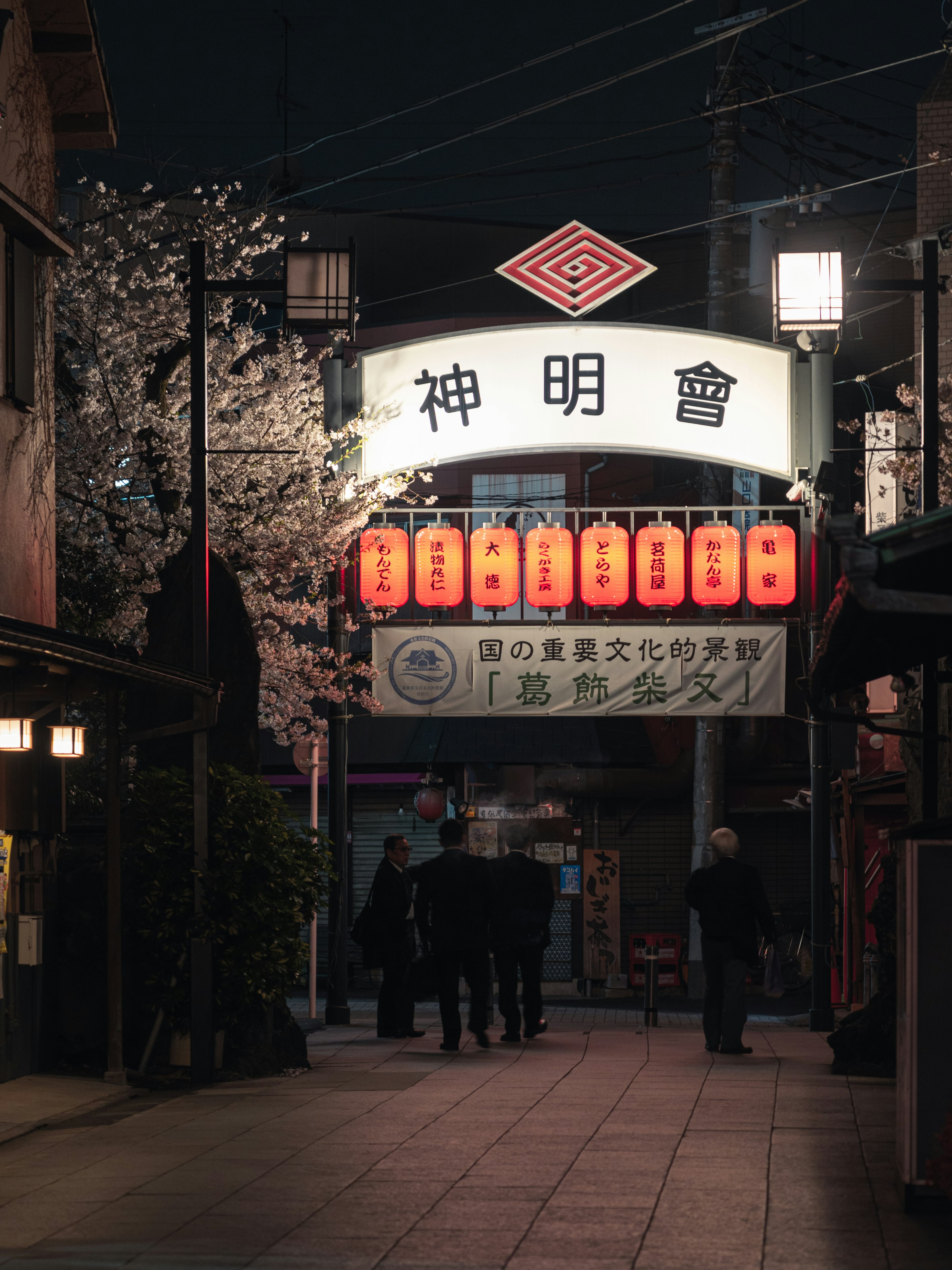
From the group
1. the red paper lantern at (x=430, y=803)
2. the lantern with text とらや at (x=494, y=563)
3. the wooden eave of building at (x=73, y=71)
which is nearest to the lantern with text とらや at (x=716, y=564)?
the lantern with text とらや at (x=494, y=563)

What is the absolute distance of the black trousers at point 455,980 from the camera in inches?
541

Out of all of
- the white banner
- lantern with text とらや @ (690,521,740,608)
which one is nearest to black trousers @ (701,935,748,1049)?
the white banner

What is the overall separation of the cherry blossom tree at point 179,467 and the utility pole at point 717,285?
6.87m

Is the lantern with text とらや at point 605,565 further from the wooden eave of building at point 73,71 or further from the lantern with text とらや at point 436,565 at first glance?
the wooden eave of building at point 73,71

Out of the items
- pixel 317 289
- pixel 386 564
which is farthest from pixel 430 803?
pixel 317 289

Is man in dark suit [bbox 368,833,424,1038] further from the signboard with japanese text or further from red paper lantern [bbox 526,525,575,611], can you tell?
the signboard with japanese text

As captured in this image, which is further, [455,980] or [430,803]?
[430,803]

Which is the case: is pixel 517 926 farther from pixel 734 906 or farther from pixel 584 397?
pixel 584 397

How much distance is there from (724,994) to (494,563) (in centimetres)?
656

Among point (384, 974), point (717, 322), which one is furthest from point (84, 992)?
point (717, 322)

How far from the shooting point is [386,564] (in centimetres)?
1850

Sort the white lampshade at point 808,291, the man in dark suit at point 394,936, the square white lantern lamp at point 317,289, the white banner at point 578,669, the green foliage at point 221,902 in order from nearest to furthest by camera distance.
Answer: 1. the green foliage at point 221,902
2. the square white lantern lamp at point 317,289
3. the man in dark suit at point 394,936
4. the white lampshade at point 808,291
5. the white banner at point 578,669

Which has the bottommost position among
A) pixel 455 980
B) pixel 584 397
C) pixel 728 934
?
pixel 455 980

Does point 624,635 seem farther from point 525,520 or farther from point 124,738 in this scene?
point 525,520
